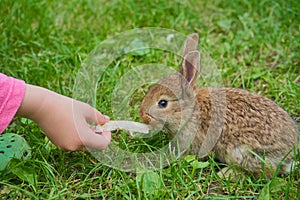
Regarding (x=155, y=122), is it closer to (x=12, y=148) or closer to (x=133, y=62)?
(x=12, y=148)

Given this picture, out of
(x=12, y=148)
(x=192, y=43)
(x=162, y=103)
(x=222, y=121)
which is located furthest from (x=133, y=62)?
(x=12, y=148)

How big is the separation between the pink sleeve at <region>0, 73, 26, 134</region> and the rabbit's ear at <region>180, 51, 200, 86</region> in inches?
41.6

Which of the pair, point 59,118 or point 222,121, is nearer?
point 59,118

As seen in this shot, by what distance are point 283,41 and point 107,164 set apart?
7.71 feet

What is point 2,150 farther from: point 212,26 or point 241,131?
point 212,26

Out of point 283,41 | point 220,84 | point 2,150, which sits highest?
point 283,41

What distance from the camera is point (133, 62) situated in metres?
4.42

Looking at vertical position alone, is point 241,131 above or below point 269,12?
below

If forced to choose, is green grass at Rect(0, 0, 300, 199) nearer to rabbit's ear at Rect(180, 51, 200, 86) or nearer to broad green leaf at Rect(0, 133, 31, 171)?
broad green leaf at Rect(0, 133, 31, 171)

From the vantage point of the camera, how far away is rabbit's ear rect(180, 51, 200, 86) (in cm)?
314

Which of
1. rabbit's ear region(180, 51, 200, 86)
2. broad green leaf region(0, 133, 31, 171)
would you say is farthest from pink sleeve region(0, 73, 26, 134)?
rabbit's ear region(180, 51, 200, 86)

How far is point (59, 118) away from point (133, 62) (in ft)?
5.50

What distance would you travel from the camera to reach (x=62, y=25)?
194 inches

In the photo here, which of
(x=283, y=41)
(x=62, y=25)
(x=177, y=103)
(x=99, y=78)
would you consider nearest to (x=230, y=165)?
(x=177, y=103)
